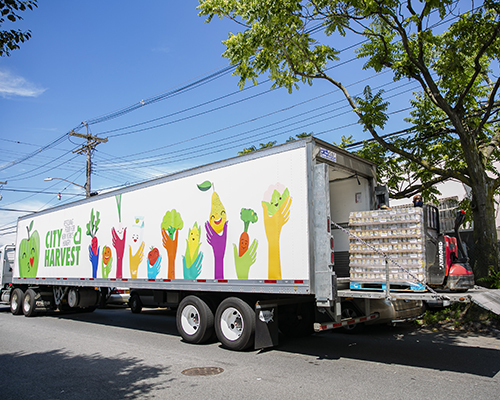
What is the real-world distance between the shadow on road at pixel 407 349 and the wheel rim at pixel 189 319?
192 cm

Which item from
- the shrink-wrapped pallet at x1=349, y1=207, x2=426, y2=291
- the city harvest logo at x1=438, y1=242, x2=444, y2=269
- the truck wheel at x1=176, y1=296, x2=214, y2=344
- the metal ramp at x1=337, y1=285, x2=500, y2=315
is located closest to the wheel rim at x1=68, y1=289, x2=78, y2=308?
the truck wheel at x1=176, y1=296, x2=214, y2=344

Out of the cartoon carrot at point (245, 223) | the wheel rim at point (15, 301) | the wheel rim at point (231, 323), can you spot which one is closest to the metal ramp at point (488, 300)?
the cartoon carrot at point (245, 223)

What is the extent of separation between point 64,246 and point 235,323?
7.68m

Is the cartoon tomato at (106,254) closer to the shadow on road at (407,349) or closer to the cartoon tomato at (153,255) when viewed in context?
the cartoon tomato at (153,255)

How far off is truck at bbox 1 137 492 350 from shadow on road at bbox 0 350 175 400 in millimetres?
1977

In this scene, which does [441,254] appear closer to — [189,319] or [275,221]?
[275,221]

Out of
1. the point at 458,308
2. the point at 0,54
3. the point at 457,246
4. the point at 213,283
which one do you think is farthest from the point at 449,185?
the point at 0,54

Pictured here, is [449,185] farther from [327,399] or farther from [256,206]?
[327,399]

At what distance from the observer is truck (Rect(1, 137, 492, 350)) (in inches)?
278

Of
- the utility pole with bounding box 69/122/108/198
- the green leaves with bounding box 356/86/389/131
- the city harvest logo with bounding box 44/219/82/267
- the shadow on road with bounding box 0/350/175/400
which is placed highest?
the utility pole with bounding box 69/122/108/198

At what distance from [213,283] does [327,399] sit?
3.81 meters

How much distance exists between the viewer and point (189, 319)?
→ 9.20m

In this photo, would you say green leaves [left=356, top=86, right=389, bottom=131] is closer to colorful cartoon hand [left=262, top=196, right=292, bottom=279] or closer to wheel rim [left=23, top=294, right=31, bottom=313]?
colorful cartoon hand [left=262, top=196, right=292, bottom=279]

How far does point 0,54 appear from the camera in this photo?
6.53 m
